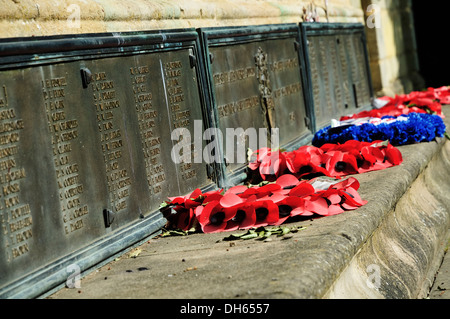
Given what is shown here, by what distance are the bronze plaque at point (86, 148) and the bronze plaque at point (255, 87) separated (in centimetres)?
48

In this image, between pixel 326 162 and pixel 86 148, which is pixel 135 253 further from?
pixel 326 162

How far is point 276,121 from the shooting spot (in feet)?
19.1

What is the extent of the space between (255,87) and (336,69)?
275 centimetres

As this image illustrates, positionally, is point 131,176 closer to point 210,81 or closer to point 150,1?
point 210,81

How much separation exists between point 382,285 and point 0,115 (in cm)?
196

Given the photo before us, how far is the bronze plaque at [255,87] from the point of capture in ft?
15.8

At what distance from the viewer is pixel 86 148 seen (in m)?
3.28

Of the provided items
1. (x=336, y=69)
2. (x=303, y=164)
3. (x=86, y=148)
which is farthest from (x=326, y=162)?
(x=336, y=69)

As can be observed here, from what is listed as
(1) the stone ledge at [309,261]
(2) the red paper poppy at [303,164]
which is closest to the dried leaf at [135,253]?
(1) the stone ledge at [309,261]

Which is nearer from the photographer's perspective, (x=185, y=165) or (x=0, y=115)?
(x=0, y=115)

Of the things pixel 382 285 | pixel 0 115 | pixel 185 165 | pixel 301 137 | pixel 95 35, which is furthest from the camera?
pixel 301 137

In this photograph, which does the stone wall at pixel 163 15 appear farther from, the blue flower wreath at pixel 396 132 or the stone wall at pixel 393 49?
the blue flower wreath at pixel 396 132

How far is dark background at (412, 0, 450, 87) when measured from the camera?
1390 centimetres

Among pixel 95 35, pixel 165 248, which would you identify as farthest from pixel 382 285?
pixel 95 35
